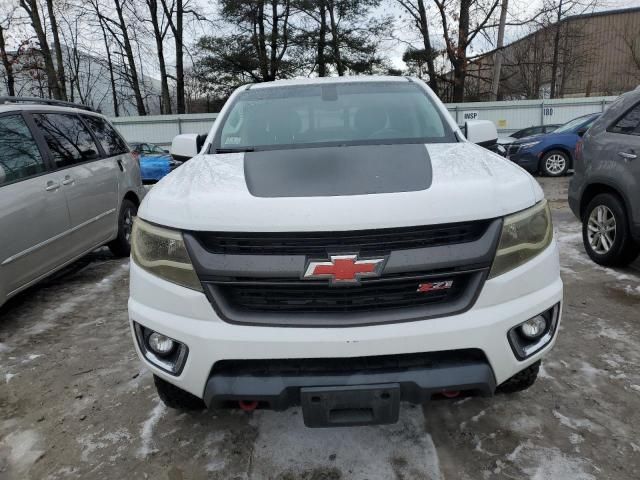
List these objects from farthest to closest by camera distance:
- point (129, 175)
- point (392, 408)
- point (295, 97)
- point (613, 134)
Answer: point (129, 175) < point (613, 134) < point (295, 97) < point (392, 408)

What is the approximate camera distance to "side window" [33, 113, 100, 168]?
4.39m

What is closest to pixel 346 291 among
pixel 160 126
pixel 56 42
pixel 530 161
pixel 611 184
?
pixel 611 184

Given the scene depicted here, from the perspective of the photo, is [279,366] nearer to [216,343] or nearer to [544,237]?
[216,343]

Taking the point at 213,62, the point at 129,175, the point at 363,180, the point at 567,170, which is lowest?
the point at 567,170

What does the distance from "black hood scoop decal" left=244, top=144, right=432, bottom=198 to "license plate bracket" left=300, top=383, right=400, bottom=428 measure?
722 mm

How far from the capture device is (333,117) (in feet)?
9.94

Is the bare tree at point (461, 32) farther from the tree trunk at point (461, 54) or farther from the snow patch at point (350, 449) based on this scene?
the snow patch at point (350, 449)

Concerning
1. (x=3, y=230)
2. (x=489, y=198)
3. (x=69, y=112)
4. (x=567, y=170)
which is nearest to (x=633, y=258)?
(x=489, y=198)

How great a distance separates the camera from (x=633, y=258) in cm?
451

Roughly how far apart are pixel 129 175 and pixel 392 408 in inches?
194

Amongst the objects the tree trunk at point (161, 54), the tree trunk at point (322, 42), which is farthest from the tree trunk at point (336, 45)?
the tree trunk at point (161, 54)

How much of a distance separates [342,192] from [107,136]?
4.57 meters

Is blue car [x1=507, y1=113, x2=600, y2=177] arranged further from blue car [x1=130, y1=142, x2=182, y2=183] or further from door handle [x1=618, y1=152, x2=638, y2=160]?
blue car [x1=130, y1=142, x2=182, y2=183]

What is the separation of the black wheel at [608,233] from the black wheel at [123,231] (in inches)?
195
